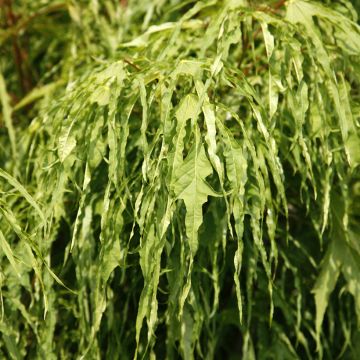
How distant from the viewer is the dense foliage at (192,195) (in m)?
0.90

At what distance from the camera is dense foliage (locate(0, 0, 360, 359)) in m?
0.90

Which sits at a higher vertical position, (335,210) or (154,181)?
(154,181)

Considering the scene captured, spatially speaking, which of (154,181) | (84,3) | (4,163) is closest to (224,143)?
(154,181)

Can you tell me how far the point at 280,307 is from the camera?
46.9 inches

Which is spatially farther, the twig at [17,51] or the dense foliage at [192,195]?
the twig at [17,51]

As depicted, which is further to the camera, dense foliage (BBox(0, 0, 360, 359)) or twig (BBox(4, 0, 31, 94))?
twig (BBox(4, 0, 31, 94))

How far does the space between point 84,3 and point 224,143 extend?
2.71 feet

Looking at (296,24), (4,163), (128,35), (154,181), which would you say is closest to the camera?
(154,181)

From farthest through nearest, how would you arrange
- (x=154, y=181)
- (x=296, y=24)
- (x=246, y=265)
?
(x=246, y=265)
(x=296, y=24)
(x=154, y=181)

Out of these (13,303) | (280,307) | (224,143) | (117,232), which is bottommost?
(280,307)

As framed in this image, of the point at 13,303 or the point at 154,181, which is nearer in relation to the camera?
the point at 154,181

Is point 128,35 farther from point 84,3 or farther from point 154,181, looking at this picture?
point 154,181

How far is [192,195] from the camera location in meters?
0.85

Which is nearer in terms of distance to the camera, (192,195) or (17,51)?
(192,195)
